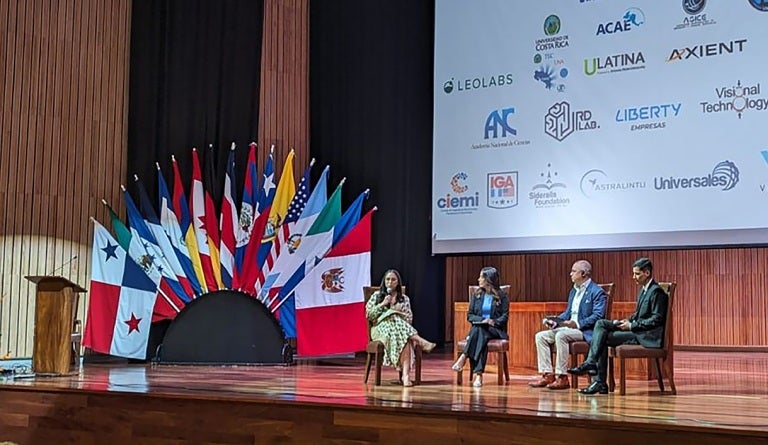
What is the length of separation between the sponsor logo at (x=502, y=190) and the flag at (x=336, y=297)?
128cm

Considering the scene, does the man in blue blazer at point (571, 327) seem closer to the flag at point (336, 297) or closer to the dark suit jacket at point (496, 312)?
the dark suit jacket at point (496, 312)

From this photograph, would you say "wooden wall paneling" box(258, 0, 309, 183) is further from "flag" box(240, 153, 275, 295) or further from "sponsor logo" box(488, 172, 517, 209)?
"sponsor logo" box(488, 172, 517, 209)

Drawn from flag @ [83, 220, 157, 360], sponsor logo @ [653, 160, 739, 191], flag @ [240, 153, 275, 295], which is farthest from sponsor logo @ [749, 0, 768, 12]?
flag @ [83, 220, 157, 360]

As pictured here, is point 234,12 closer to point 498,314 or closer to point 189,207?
point 189,207

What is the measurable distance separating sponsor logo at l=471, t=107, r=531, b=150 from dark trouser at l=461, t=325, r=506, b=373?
2.25 m

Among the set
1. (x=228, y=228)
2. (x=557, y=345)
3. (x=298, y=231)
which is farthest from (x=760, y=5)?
(x=228, y=228)

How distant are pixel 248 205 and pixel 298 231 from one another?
0.58m

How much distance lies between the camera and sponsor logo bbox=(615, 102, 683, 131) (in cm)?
732

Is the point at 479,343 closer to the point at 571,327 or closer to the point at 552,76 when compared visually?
the point at 571,327

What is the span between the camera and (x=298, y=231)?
348 inches

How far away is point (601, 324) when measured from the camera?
5672 millimetres

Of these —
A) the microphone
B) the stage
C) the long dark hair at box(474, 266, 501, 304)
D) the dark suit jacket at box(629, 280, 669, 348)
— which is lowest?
the stage

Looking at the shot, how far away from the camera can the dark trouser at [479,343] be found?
6316 mm

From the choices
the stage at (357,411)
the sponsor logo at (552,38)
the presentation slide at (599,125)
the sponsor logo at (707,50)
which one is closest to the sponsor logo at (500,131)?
the presentation slide at (599,125)
